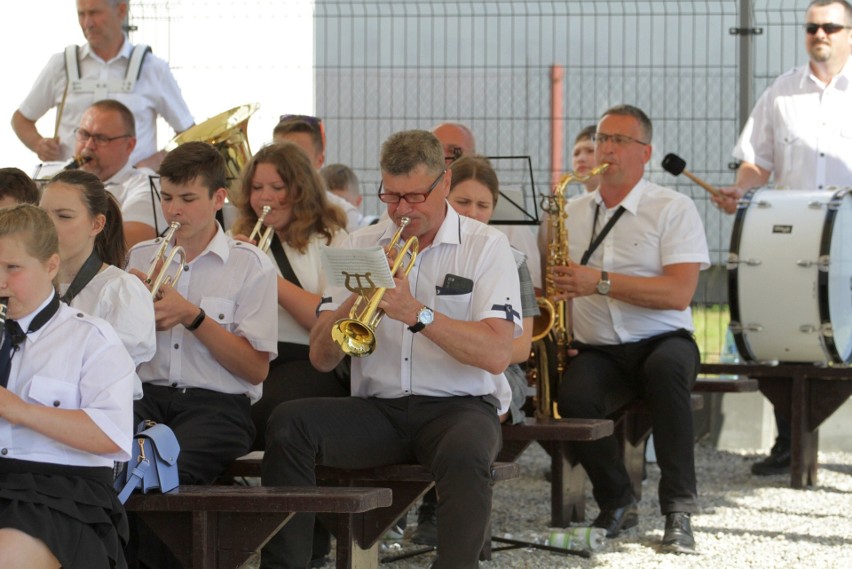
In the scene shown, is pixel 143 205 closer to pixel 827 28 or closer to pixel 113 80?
pixel 113 80

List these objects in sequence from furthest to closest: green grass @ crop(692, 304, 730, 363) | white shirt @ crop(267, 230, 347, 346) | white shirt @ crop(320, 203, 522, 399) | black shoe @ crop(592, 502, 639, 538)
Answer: green grass @ crop(692, 304, 730, 363) < black shoe @ crop(592, 502, 639, 538) < white shirt @ crop(267, 230, 347, 346) < white shirt @ crop(320, 203, 522, 399)

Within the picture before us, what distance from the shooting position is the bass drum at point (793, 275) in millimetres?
6281

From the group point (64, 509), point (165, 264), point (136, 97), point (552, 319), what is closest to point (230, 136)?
point (136, 97)

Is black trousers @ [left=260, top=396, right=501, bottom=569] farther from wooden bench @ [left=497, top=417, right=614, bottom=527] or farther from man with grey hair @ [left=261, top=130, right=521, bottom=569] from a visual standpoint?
wooden bench @ [left=497, top=417, right=614, bottom=527]

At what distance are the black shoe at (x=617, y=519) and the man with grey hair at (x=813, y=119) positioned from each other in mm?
1546

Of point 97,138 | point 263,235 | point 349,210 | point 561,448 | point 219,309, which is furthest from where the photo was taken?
point 349,210

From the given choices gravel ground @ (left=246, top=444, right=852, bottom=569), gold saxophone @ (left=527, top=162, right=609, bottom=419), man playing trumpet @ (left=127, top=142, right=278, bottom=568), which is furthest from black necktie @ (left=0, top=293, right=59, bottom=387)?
gold saxophone @ (left=527, top=162, right=609, bottom=419)

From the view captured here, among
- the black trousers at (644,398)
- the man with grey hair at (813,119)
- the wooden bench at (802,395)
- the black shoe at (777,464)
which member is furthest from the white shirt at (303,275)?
the black shoe at (777,464)

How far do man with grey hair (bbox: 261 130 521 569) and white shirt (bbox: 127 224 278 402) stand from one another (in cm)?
19

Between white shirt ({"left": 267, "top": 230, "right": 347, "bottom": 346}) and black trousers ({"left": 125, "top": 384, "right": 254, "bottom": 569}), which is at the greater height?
white shirt ({"left": 267, "top": 230, "right": 347, "bottom": 346})

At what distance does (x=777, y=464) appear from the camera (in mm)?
7133

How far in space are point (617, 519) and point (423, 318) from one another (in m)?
1.82

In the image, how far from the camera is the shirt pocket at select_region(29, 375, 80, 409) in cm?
351

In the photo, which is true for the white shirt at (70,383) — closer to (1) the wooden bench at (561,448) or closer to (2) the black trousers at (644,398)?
(1) the wooden bench at (561,448)
